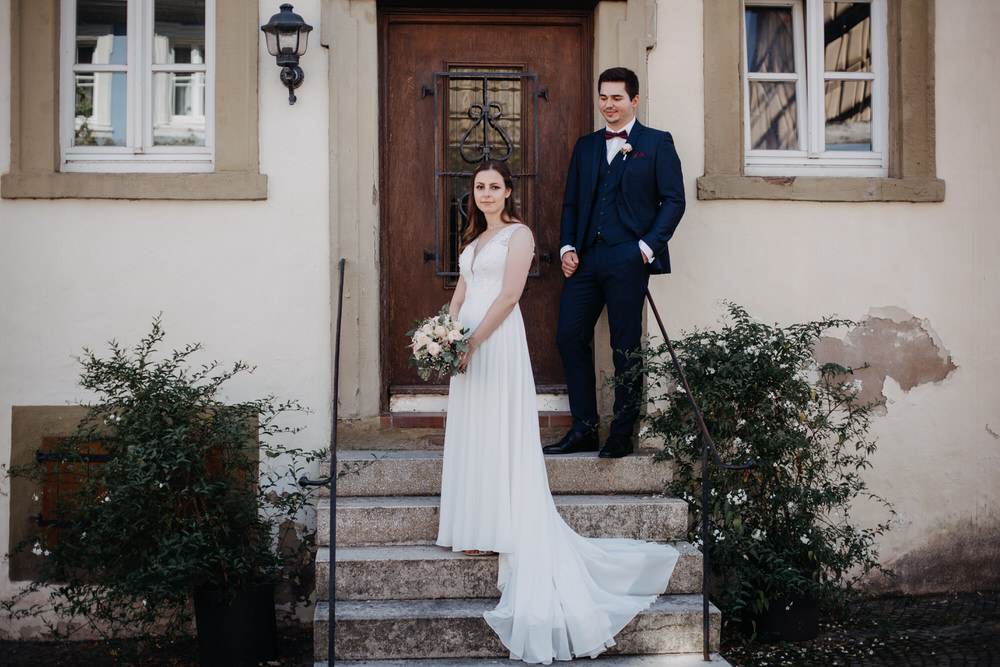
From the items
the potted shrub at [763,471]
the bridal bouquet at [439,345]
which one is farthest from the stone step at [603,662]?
the bridal bouquet at [439,345]

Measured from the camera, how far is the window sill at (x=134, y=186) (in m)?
5.09

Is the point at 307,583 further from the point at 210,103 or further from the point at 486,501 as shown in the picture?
the point at 210,103

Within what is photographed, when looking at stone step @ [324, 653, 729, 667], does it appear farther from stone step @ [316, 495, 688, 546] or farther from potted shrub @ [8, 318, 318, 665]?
potted shrub @ [8, 318, 318, 665]

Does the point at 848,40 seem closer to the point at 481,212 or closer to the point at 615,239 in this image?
the point at 615,239

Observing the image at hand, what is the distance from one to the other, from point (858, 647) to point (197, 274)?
3.95 m

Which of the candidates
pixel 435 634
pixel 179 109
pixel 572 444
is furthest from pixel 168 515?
pixel 179 109

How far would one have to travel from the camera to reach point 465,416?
4.36 metres

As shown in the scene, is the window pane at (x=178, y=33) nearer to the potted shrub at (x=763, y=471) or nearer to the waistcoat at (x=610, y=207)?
the waistcoat at (x=610, y=207)

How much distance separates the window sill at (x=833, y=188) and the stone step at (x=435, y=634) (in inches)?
97.7

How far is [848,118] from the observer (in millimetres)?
5742

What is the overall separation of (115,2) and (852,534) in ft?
16.5

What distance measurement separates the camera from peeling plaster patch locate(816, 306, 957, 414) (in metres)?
5.46

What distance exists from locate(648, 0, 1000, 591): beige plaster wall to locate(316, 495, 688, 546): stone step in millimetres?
1193

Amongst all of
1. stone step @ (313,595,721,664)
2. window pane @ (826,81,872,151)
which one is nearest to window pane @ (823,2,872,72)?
window pane @ (826,81,872,151)
